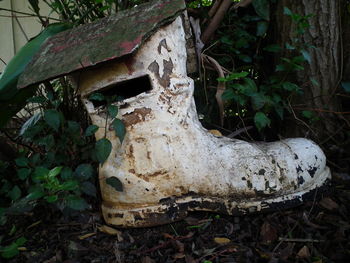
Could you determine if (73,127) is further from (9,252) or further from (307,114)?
(307,114)

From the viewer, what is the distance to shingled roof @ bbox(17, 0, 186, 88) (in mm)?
1257

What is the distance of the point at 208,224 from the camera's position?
1425 mm

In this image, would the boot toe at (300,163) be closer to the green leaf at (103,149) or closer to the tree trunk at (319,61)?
the tree trunk at (319,61)

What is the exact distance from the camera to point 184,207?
1.42 meters

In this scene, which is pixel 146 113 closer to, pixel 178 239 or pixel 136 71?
pixel 136 71

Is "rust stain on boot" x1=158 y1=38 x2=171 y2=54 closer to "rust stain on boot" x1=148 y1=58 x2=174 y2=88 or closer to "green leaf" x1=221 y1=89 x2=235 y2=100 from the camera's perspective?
"rust stain on boot" x1=148 y1=58 x2=174 y2=88

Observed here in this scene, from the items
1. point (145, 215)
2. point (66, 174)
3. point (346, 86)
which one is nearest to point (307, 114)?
point (346, 86)

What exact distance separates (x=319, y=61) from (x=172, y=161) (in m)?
0.90

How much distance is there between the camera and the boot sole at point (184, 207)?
4.58 ft

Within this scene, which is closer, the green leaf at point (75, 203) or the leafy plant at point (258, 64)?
the green leaf at point (75, 203)

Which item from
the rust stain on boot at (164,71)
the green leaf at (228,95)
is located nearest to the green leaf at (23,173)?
A: the rust stain on boot at (164,71)

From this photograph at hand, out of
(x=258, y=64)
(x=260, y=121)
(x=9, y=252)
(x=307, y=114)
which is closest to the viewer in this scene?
(x=9, y=252)

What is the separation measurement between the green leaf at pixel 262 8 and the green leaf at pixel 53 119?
105cm

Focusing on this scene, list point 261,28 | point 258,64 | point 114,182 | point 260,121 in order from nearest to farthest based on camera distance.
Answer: point 114,182 → point 260,121 → point 261,28 → point 258,64
